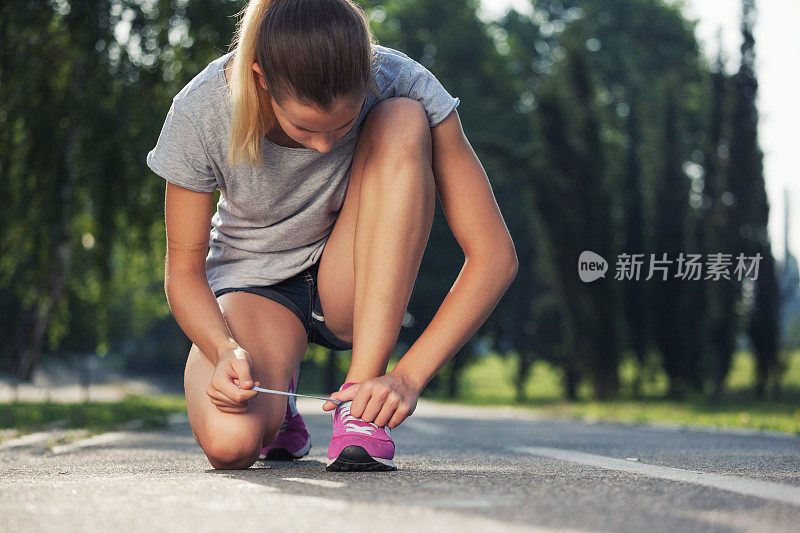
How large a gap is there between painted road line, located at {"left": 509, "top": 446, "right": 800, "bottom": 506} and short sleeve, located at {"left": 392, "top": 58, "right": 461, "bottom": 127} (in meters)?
1.05

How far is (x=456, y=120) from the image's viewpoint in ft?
9.39

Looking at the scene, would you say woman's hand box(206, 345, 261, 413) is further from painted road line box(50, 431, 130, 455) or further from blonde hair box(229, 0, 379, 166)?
painted road line box(50, 431, 130, 455)

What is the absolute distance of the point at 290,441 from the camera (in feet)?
10.2

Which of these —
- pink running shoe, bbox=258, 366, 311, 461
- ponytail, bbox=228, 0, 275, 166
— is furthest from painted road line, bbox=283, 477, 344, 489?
ponytail, bbox=228, 0, 275, 166

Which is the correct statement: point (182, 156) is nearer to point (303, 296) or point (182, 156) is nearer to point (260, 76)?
point (260, 76)

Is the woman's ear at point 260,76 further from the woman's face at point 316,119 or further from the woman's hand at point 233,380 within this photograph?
the woman's hand at point 233,380

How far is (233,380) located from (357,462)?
0.36m

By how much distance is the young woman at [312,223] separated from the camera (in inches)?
96.5

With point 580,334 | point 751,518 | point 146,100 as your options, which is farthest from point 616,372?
point 751,518

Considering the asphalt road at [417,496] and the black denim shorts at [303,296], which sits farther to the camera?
the black denim shorts at [303,296]

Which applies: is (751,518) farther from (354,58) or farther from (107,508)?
(354,58)

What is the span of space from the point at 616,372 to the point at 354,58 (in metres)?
16.4

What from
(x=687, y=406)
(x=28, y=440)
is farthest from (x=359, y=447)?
(x=687, y=406)

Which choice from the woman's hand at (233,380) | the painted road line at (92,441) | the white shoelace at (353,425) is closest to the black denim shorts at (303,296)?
the woman's hand at (233,380)
